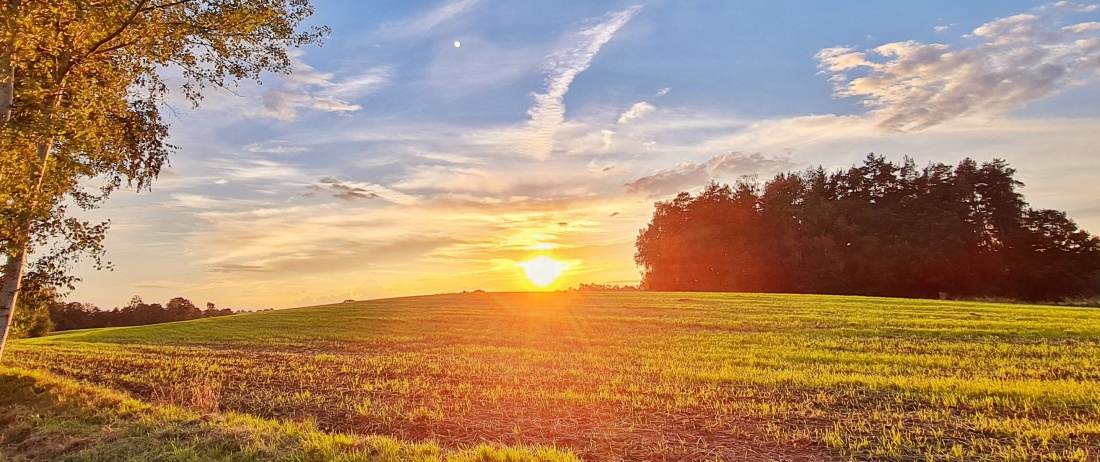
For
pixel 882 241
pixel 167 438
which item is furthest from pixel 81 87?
pixel 882 241

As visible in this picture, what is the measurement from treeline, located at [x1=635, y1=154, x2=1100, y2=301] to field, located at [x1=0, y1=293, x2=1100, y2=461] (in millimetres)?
42409

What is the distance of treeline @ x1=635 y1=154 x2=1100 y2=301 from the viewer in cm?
6025

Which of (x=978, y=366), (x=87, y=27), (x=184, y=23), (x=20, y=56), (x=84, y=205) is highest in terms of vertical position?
(x=184, y=23)

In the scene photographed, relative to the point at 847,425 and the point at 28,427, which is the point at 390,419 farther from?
the point at 847,425

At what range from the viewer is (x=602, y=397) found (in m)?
10.8

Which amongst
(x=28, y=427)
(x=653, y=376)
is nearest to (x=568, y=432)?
(x=653, y=376)

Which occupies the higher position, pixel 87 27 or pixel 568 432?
pixel 87 27

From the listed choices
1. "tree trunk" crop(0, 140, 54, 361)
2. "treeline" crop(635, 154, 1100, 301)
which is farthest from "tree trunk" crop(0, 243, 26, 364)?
"treeline" crop(635, 154, 1100, 301)

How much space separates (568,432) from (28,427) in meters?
9.92

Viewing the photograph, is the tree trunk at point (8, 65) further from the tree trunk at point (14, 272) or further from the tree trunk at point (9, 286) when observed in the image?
the tree trunk at point (9, 286)

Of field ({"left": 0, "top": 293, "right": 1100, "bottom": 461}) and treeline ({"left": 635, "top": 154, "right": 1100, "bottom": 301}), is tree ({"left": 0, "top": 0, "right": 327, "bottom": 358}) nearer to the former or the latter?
field ({"left": 0, "top": 293, "right": 1100, "bottom": 461})

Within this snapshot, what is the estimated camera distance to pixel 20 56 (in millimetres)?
9289

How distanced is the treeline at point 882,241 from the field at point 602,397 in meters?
42.4

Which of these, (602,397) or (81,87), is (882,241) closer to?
(602,397)
